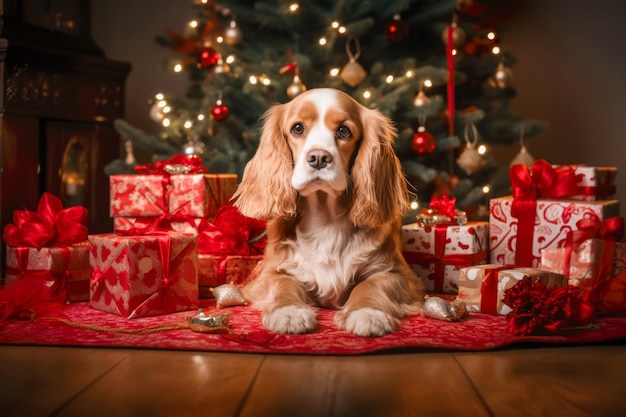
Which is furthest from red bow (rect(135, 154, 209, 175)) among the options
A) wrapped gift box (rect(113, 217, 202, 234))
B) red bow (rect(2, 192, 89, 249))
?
red bow (rect(2, 192, 89, 249))

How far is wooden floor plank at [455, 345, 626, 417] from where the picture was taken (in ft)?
4.14

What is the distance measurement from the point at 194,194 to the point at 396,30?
1.52 m

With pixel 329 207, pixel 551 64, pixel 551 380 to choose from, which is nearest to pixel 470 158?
pixel 551 64

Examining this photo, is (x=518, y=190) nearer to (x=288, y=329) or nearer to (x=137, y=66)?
(x=288, y=329)

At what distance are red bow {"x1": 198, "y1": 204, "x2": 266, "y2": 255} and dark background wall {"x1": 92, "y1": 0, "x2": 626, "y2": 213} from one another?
6.75ft

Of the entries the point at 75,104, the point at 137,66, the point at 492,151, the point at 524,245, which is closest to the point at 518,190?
the point at 524,245

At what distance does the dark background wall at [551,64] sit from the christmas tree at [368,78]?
362mm

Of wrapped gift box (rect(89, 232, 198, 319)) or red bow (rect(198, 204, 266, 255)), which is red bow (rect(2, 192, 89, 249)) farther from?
red bow (rect(198, 204, 266, 255))

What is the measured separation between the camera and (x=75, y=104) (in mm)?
3607

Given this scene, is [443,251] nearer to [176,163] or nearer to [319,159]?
[319,159]

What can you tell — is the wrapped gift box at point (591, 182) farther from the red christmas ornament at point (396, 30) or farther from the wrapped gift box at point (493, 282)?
the red christmas ornament at point (396, 30)

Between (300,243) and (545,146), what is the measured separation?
2582mm

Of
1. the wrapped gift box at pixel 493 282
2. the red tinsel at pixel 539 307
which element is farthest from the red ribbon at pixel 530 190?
the red tinsel at pixel 539 307

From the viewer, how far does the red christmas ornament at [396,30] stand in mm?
3381
